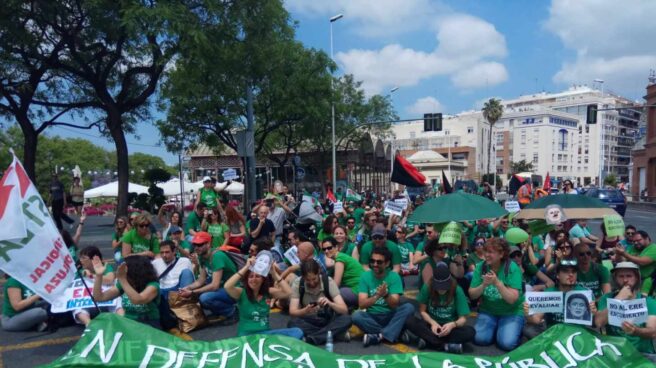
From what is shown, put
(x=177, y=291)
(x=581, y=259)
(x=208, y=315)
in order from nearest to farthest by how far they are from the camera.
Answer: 1. (x=581, y=259)
2. (x=177, y=291)
3. (x=208, y=315)

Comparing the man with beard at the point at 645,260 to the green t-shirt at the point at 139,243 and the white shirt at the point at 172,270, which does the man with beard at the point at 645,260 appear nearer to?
the white shirt at the point at 172,270

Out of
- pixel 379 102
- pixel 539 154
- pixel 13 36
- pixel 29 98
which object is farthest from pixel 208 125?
pixel 539 154

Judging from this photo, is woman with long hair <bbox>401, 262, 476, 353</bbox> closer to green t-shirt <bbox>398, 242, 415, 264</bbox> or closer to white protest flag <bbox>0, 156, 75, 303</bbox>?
white protest flag <bbox>0, 156, 75, 303</bbox>

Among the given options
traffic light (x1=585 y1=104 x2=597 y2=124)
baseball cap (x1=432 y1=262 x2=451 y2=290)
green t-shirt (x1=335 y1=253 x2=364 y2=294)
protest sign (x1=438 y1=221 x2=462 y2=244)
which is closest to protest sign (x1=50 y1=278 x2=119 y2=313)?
green t-shirt (x1=335 y1=253 x2=364 y2=294)

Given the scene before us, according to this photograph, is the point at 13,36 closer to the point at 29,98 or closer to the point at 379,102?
the point at 29,98

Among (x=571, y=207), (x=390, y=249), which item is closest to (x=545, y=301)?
(x=390, y=249)

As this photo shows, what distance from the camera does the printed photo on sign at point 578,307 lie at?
474 cm

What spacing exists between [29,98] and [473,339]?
1708cm

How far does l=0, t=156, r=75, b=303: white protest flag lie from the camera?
432cm

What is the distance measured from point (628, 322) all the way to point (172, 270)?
16.9 ft

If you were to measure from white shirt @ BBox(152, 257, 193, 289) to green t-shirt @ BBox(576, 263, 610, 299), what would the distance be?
477 centimetres

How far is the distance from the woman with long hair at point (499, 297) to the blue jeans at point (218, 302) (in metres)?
3.04

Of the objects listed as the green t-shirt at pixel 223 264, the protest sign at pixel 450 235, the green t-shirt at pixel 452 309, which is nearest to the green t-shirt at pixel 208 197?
the green t-shirt at pixel 223 264

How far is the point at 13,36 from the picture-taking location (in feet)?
45.2
